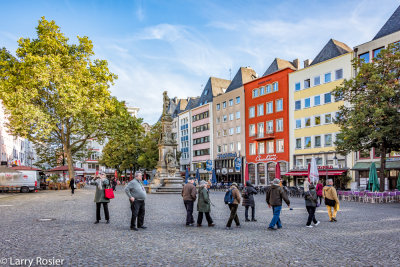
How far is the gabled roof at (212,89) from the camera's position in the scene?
250 feet

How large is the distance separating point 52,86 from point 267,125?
32.0m

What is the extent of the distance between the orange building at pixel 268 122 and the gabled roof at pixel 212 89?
13.3 metres

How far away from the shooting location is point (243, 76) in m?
67.6

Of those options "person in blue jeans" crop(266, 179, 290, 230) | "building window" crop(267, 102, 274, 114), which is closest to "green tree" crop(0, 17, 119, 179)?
"building window" crop(267, 102, 274, 114)

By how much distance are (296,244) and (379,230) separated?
4.28m

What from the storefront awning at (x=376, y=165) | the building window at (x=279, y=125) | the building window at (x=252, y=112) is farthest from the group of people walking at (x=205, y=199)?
the building window at (x=252, y=112)

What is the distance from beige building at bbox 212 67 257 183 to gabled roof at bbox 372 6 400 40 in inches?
979

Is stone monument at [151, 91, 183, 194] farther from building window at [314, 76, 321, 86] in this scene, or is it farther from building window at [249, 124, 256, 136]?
building window at [249, 124, 256, 136]

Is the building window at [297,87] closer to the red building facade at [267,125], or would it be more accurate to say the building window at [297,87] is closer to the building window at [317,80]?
the red building facade at [267,125]

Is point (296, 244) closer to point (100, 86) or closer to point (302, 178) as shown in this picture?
point (100, 86)

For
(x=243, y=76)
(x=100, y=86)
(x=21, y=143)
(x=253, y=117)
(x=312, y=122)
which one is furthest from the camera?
(x=21, y=143)

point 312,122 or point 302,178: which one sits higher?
point 312,122

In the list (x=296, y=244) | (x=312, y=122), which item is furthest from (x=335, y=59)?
(x=296, y=244)

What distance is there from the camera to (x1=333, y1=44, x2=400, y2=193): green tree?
90.0ft
